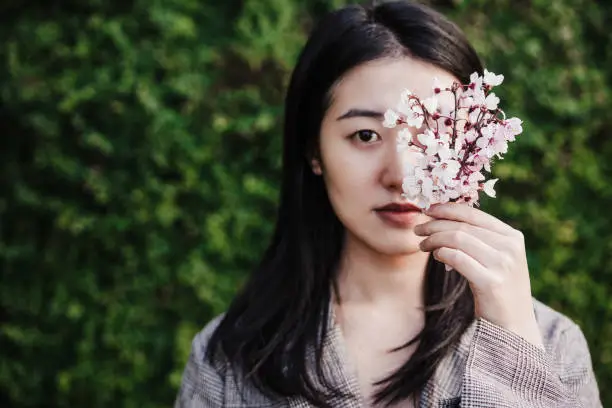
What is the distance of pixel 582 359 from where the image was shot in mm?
2215

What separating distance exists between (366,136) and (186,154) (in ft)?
5.55

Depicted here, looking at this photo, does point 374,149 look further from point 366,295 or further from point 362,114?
point 366,295

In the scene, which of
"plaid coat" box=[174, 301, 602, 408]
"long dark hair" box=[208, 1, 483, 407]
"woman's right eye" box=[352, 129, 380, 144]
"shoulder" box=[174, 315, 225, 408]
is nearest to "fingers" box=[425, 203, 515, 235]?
"plaid coat" box=[174, 301, 602, 408]

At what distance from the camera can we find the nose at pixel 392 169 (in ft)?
6.50

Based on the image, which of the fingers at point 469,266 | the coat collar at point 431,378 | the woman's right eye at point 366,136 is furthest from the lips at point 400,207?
the coat collar at point 431,378

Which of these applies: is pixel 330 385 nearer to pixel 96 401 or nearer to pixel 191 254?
pixel 191 254

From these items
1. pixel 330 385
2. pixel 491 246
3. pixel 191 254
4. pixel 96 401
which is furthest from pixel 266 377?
pixel 96 401

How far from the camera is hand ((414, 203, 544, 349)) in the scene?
68.6 inches

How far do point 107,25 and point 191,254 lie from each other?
1074 millimetres

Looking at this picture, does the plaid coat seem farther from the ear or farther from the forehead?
the forehead

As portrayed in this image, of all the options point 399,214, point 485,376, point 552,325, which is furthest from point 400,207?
point 552,325

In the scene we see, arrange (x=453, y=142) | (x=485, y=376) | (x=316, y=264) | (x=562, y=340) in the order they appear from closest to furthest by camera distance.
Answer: (x=453, y=142) < (x=485, y=376) < (x=562, y=340) < (x=316, y=264)

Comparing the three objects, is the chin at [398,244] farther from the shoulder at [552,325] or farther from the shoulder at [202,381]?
the shoulder at [202,381]

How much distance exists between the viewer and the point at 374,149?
2045 millimetres
